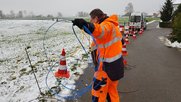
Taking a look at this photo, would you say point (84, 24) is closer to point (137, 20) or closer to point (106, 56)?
point (106, 56)

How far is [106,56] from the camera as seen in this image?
3.97 meters

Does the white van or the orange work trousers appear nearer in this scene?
the orange work trousers

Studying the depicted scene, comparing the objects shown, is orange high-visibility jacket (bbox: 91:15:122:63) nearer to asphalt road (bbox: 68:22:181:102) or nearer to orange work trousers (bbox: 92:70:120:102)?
orange work trousers (bbox: 92:70:120:102)

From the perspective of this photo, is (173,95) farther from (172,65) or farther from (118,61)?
(172,65)

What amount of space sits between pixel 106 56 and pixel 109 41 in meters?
0.28

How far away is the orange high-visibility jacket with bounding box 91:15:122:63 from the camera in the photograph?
3613mm

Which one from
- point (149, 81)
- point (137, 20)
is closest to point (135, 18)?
point (137, 20)

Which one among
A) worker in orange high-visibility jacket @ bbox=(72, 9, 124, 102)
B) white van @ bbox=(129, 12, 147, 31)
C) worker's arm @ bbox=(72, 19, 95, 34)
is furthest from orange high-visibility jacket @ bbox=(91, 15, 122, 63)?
white van @ bbox=(129, 12, 147, 31)

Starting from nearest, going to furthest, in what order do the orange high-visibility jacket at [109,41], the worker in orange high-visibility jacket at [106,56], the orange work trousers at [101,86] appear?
the orange high-visibility jacket at [109,41], the worker in orange high-visibility jacket at [106,56], the orange work trousers at [101,86]

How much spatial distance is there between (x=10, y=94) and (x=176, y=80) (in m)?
4.74

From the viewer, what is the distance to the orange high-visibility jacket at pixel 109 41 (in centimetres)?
361

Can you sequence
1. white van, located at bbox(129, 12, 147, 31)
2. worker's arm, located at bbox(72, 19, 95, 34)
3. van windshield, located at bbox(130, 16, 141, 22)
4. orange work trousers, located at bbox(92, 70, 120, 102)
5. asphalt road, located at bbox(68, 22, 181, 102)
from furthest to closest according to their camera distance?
van windshield, located at bbox(130, 16, 141, 22) < white van, located at bbox(129, 12, 147, 31) < asphalt road, located at bbox(68, 22, 181, 102) < orange work trousers, located at bbox(92, 70, 120, 102) < worker's arm, located at bbox(72, 19, 95, 34)

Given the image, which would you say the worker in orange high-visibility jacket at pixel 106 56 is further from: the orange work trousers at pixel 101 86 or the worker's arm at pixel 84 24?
the worker's arm at pixel 84 24

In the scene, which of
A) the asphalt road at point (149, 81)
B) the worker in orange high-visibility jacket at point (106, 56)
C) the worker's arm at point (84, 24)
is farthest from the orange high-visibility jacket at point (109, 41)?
the asphalt road at point (149, 81)
